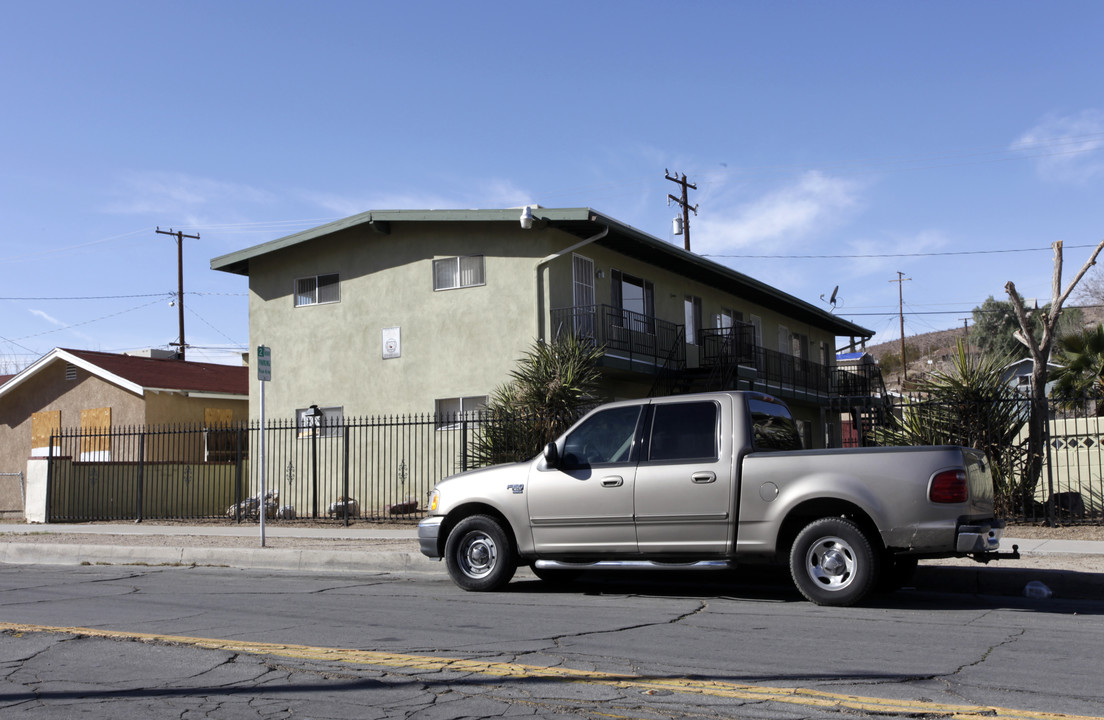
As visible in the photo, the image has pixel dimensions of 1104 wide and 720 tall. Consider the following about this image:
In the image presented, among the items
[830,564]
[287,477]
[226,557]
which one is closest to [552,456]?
[830,564]

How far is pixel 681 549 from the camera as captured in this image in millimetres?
8930

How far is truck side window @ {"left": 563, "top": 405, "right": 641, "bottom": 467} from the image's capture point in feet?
30.9

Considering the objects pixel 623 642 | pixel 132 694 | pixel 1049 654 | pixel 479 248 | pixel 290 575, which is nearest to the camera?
pixel 132 694

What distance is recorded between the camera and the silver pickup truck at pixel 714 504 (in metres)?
8.14

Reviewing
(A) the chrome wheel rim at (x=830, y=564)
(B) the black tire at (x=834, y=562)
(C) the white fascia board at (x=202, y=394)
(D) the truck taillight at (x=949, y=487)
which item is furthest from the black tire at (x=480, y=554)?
(C) the white fascia board at (x=202, y=394)

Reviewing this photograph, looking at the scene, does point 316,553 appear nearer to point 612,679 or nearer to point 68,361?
point 612,679

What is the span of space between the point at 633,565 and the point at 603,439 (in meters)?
1.19

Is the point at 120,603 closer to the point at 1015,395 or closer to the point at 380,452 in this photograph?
the point at 1015,395

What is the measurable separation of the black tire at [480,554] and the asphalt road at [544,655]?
0.21m

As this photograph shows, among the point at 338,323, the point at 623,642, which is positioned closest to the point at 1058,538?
the point at 623,642

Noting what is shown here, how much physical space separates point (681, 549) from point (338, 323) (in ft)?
55.4

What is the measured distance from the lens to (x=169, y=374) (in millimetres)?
28453

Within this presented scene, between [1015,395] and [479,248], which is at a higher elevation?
[479,248]

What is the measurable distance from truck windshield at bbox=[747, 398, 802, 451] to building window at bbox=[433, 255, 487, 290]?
13.3 metres
